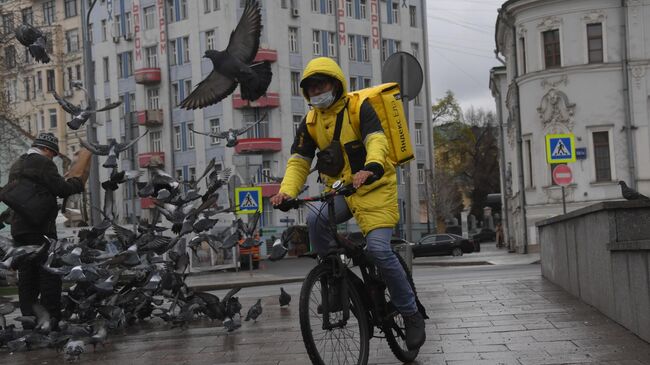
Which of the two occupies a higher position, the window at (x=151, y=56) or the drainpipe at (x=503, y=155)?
the window at (x=151, y=56)

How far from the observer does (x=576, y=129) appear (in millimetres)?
44781

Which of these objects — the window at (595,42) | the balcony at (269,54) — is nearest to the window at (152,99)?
the balcony at (269,54)

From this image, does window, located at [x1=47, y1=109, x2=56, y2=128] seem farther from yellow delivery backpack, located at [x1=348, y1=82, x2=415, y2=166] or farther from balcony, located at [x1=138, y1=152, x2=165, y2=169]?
yellow delivery backpack, located at [x1=348, y1=82, x2=415, y2=166]

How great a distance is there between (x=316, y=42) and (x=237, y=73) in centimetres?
6276

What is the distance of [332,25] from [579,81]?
99.8 ft

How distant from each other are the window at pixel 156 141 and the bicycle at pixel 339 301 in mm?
69770

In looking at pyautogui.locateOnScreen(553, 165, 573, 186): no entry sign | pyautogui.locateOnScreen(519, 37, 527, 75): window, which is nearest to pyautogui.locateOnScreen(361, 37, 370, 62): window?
pyautogui.locateOnScreen(519, 37, 527, 75): window

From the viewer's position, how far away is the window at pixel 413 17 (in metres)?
78.8

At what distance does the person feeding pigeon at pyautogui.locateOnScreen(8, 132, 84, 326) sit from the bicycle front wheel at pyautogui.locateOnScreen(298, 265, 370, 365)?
3921 mm

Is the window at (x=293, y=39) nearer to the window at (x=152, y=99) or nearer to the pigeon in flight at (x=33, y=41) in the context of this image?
the window at (x=152, y=99)

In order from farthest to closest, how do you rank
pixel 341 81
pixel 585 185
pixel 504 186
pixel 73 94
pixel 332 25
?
pixel 73 94 → pixel 332 25 → pixel 504 186 → pixel 585 185 → pixel 341 81

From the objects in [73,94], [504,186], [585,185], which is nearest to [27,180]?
[585,185]

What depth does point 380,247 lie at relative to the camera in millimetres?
6617

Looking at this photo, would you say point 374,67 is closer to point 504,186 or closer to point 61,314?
point 504,186
